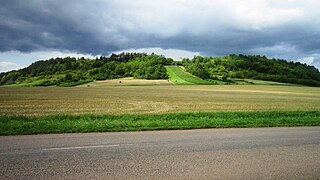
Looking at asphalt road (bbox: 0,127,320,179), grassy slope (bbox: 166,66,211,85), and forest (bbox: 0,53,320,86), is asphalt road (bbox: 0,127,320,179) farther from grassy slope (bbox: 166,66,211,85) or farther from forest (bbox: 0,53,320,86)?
forest (bbox: 0,53,320,86)

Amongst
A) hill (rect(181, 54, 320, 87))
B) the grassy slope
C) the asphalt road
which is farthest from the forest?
the asphalt road

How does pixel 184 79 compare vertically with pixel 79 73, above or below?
below

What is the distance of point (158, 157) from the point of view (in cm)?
755

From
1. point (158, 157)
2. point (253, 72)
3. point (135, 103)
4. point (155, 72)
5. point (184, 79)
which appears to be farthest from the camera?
point (253, 72)

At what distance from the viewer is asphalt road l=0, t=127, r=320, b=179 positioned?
6.22 metres

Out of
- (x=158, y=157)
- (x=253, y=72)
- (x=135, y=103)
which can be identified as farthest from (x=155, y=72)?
(x=158, y=157)

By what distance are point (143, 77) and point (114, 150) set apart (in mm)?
99849

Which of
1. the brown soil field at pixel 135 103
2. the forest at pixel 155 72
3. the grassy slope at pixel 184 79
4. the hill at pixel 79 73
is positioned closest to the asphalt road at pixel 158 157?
the brown soil field at pixel 135 103

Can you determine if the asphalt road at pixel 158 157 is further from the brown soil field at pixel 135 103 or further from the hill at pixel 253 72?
the hill at pixel 253 72

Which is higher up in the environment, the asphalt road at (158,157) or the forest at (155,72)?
the forest at (155,72)

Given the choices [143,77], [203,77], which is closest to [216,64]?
[203,77]

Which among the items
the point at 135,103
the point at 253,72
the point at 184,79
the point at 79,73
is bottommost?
the point at 135,103

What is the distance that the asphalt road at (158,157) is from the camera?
6.22m

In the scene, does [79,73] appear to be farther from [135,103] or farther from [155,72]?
[135,103]
